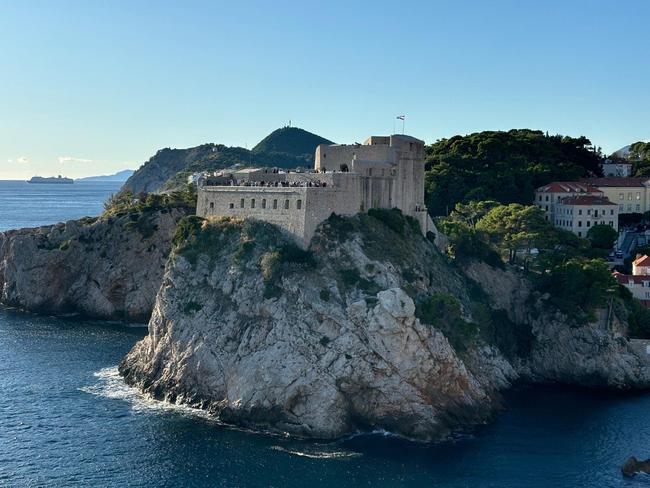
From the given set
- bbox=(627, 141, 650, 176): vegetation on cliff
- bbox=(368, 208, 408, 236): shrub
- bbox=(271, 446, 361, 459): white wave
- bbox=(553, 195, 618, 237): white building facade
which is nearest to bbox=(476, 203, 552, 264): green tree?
bbox=(553, 195, 618, 237): white building facade

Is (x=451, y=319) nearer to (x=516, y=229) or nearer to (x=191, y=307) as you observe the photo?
(x=191, y=307)

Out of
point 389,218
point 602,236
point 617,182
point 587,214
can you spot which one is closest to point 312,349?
point 389,218

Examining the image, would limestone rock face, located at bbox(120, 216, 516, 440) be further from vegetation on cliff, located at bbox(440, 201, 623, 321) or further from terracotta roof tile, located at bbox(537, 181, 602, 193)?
terracotta roof tile, located at bbox(537, 181, 602, 193)

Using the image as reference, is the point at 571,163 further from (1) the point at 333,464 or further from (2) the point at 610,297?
(1) the point at 333,464

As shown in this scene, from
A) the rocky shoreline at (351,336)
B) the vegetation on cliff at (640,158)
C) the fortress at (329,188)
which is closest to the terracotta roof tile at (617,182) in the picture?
the vegetation on cliff at (640,158)

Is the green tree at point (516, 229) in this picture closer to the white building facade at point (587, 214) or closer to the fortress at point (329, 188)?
the fortress at point (329, 188)

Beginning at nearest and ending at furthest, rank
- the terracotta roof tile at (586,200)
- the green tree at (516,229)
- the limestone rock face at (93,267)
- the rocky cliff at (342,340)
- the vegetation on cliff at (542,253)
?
the rocky cliff at (342,340) → the vegetation on cliff at (542,253) → the green tree at (516,229) → the limestone rock face at (93,267) → the terracotta roof tile at (586,200)

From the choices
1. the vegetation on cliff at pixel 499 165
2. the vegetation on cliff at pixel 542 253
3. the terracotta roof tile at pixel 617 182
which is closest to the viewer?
the vegetation on cliff at pixel 542 253
